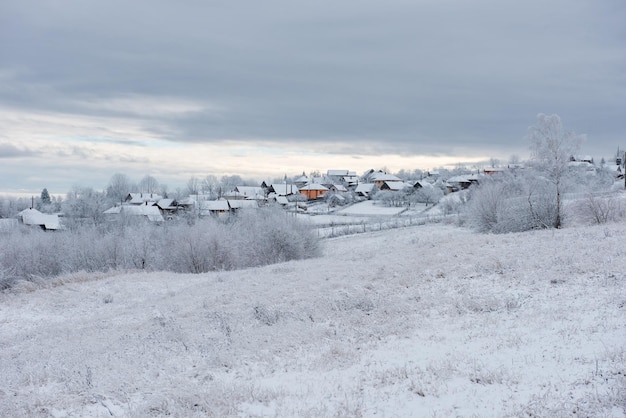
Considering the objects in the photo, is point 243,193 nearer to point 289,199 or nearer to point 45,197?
point 289,199

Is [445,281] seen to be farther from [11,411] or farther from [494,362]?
[11,411]

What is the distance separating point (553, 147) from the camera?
4247 cm

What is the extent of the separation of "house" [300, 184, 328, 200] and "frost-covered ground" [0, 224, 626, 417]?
11953cm

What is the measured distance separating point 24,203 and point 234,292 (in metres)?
140

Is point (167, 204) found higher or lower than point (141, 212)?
higher

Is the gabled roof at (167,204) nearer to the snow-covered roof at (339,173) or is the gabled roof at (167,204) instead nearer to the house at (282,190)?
the house at (282,190)

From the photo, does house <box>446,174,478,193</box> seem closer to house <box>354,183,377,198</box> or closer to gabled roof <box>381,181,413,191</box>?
gabled roof <box>381,181,413,191</box>

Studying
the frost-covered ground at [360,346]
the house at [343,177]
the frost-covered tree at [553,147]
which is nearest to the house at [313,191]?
the house at [343,177]

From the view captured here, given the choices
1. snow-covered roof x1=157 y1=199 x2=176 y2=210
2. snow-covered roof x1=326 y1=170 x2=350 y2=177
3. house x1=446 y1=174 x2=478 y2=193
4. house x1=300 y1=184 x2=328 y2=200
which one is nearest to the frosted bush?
snow-covered roof x1=157 y1=199 x2=176 y2=210

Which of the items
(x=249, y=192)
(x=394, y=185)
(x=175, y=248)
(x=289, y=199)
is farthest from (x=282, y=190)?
(x=175, y=248)

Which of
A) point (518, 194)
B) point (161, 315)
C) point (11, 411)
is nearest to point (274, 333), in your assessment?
point (161, 315)

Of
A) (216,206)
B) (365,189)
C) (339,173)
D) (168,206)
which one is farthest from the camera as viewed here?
(339,173)

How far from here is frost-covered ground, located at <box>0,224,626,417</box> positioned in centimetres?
861

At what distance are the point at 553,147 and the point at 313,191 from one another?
103m
